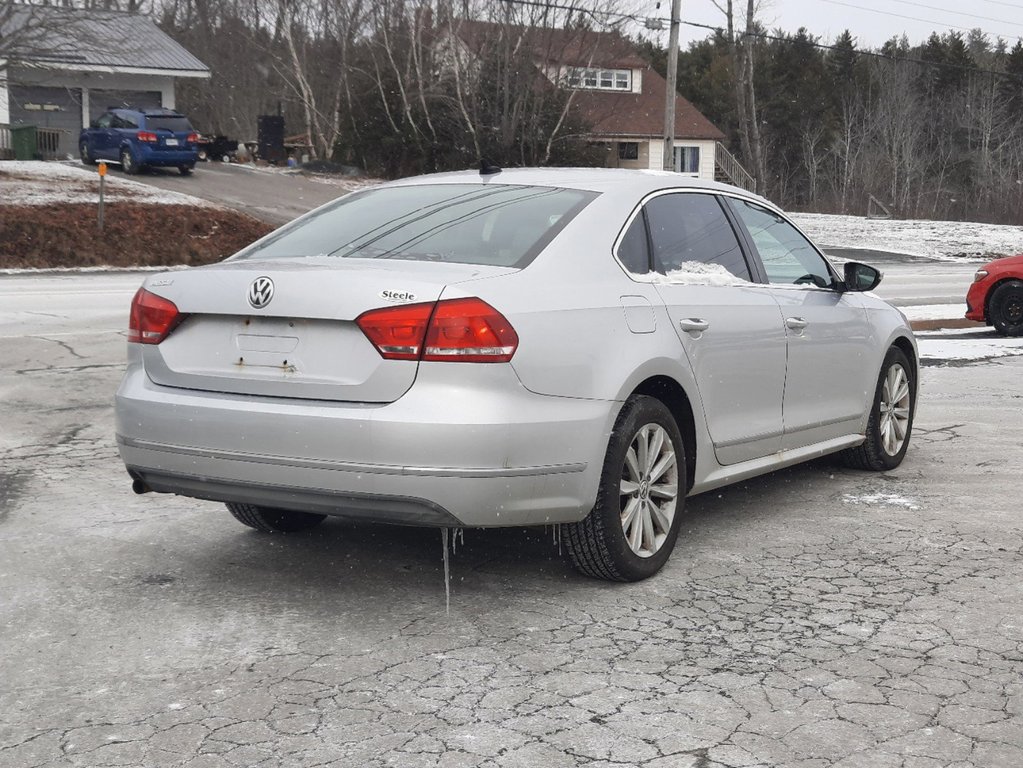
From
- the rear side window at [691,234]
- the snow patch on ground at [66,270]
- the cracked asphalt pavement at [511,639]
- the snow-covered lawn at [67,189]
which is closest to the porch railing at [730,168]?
the snow-covered lawn at [67,189]

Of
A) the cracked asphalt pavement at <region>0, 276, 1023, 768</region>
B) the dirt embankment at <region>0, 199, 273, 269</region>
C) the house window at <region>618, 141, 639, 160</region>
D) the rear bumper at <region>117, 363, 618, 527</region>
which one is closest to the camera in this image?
the cracked asphalt pavement at <region>0, 276, 1023, 768</region>

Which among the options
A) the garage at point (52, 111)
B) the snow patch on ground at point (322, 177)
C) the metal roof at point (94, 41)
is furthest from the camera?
the garage at point (52, 111)

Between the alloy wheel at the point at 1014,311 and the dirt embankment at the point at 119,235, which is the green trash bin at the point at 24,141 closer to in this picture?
the dirt embankment at the point at 119,235

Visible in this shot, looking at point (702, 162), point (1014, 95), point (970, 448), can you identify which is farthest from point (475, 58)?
point (1014, 95)

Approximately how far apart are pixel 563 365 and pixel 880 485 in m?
3.07

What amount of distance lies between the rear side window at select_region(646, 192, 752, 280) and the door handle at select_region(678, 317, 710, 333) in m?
0.24

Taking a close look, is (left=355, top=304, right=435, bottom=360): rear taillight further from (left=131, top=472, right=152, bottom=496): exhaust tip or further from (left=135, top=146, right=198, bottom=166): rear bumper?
(left=135, top=146, right=198, bottom=166): rear bumper

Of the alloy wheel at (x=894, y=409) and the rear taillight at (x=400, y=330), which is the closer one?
the rear taillight at (x=400, y=330)

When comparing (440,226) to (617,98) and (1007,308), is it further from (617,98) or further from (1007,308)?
(617,98)

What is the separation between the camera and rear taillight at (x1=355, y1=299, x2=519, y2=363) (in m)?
4.69

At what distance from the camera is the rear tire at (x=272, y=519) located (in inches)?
240

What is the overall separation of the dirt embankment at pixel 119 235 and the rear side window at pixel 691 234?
68.6 ft

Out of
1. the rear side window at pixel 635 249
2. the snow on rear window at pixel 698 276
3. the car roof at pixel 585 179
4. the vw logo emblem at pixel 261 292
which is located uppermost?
the car roof at pixel 585 179

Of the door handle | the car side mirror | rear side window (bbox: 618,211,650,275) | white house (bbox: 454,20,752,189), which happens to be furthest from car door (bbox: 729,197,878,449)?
white house (bbox: 454,20,752,189)
